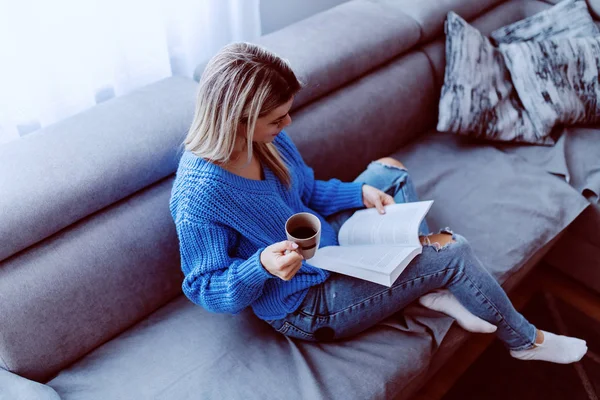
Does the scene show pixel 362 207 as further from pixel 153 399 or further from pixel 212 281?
pixel 153 399

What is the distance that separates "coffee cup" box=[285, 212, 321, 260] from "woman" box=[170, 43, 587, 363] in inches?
0.8

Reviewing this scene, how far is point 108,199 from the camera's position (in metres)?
1.25

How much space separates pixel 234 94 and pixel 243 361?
652mm

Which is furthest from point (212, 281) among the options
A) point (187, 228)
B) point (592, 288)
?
point (592, 288)

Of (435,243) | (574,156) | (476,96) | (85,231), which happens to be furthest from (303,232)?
(574,156)

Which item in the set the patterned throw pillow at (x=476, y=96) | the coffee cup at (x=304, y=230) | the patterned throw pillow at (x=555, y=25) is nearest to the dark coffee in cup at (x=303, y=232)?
Answer: the coffee cup at (x=304, y=230)

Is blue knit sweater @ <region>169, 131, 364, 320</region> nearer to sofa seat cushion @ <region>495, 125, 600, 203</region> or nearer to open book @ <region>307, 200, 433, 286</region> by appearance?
open book @ <region>307, 200, 433, 286</region>

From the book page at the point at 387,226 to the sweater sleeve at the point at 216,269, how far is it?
0.34 m

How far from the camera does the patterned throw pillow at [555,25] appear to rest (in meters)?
1.95

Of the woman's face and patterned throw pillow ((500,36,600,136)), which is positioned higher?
the woman's face

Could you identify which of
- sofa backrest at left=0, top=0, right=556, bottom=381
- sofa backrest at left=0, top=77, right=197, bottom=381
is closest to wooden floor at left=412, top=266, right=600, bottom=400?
sofa backrest at left=0, top=0, right=556, bottom=381

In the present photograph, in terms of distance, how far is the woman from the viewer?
3.49 ft

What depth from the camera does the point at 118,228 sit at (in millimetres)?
1255

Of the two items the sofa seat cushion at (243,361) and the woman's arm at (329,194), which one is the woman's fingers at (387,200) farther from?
the sofa seat cushion at (243,361)
